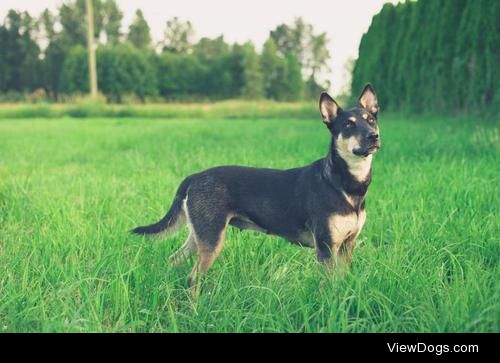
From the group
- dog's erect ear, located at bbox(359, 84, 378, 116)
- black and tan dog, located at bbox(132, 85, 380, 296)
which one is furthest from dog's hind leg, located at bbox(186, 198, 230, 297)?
dog's erect ear, located at bbox(359, 84, 378, 116)

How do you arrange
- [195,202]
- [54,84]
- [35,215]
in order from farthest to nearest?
[54,84] < [35,215] < [195,202]

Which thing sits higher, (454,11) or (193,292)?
(454,11)

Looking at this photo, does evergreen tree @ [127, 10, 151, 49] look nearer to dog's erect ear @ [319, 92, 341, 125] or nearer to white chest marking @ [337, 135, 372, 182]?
dog's erect ear @ [319, 92, 341, 125]

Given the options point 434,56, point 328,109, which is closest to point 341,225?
point 328,109

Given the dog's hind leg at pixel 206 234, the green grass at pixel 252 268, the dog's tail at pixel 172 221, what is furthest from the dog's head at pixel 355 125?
the dog's tail at pixel 172 221

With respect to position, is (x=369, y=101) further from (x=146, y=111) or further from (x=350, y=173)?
(x=146, y=111)

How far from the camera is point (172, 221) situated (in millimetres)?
3002

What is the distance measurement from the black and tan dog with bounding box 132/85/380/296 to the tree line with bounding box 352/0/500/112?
9.38m

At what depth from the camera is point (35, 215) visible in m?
4.22

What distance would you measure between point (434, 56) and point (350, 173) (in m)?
12.1
